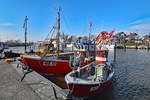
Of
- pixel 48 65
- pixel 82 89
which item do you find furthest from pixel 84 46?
pixel 82 89

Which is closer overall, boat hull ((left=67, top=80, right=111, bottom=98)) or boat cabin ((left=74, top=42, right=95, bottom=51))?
boat hull ((left=67, top=80, right=111, bottom=98))

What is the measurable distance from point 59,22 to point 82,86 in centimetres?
1068

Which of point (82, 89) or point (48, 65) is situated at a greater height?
point (48, 65)

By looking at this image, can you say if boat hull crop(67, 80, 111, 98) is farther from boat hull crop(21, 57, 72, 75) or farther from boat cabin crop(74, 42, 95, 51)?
boat cabin crop(74, 42, 95, 51)

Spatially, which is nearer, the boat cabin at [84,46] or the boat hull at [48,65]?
the boat hull at [48,65]

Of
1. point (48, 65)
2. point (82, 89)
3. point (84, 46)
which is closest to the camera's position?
point (82, 89)

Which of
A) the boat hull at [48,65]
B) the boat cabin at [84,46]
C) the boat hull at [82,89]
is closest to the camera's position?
the boat hull at [82,89]

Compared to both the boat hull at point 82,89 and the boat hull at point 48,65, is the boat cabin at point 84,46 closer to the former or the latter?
the boat hull at point 48,65

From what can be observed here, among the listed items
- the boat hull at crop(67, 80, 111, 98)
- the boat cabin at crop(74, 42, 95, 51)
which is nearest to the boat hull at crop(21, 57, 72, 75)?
the boat cabin at crop(74, 42, 95, 51)

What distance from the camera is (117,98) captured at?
8.45 m

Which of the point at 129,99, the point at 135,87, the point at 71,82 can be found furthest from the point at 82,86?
the point at 135,87

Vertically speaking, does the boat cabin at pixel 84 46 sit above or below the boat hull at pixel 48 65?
above

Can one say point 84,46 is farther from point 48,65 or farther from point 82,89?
point 82,89

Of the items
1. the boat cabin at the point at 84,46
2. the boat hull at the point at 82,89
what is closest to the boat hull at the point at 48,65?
the boat cabin at the point at 84,46
